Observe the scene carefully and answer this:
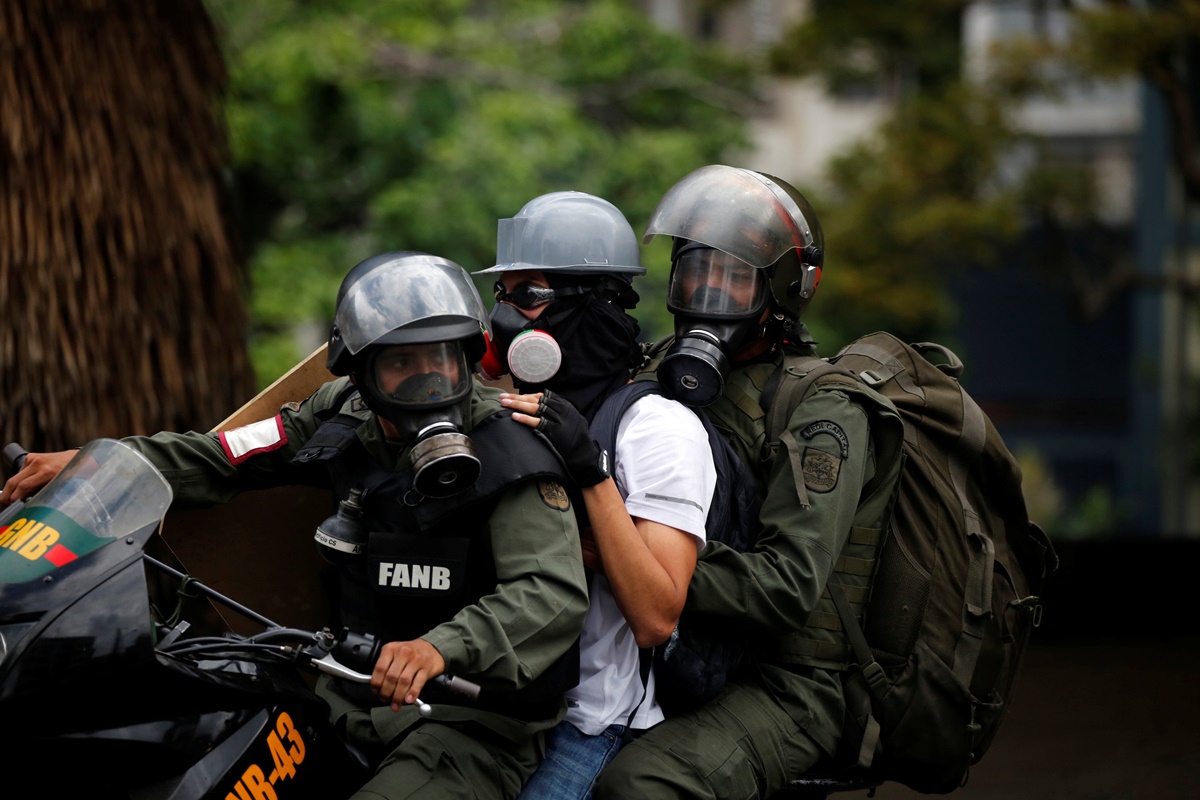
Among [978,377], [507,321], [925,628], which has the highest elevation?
[507,321]

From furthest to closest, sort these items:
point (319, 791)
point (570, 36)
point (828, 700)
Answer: point (570, 36)
point (828, 700)
point (319, 791)

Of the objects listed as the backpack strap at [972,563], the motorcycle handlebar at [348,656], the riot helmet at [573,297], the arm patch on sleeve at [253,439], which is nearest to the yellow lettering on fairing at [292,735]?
the motorcycle handlebar at [348,656]

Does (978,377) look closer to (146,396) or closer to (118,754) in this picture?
(146,396)

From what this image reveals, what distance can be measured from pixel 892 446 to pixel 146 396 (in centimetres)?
299

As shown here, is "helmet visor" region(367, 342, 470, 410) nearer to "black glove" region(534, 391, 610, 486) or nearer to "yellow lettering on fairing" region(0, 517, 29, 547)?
"black glove" region(534, 391, 610, 486)

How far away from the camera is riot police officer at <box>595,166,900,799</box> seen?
2.98 m

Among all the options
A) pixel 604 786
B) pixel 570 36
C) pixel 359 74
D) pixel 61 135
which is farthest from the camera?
pixel 570 36

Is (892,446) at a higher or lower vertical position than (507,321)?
lower

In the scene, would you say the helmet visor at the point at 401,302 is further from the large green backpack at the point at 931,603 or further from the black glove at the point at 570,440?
the large green backpack at the point at 931,603

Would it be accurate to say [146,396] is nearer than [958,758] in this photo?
No

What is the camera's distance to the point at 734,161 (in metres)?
17.5

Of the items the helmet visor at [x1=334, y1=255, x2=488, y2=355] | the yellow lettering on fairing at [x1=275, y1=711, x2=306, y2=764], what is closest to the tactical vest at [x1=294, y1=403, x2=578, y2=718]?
the helmet visor at [x1=334, y1=255, x2=488, y2=355]

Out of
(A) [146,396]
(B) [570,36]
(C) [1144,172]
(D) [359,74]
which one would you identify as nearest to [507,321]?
(A) [146,396]

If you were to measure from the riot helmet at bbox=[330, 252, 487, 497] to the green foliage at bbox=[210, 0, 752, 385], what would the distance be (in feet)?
31.3
